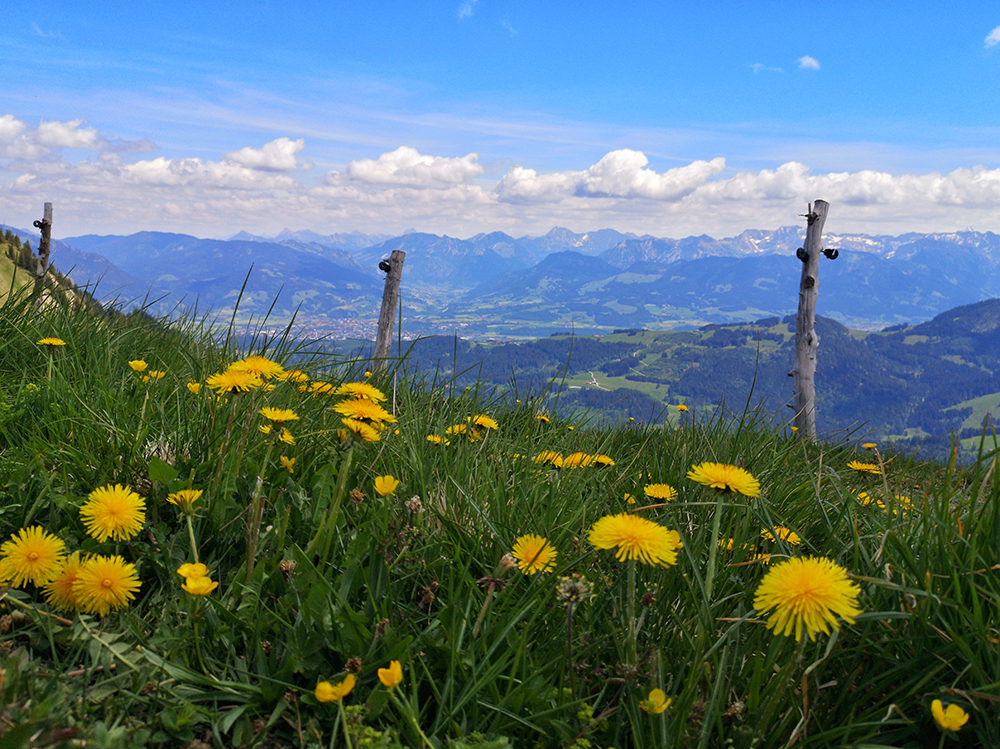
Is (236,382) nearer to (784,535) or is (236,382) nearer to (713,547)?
(713,547)

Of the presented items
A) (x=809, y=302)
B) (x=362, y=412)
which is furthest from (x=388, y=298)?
(x=809, y=302)

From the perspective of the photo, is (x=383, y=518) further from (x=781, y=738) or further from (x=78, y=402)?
(x=78, y=402)

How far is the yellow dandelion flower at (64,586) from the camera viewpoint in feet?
4.70

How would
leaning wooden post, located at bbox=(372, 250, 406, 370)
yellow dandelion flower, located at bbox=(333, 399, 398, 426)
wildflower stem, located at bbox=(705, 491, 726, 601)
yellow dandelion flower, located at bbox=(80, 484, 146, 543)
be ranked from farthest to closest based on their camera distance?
leaning wooden post, located at bbox=(372, 250, 406, 370) → yellow dandelion flower, located at bbox=(333, 399, 398, 426) → yellow dandelion flower, located at bbox=(80, 484, 146, 543) → wildflower stem, located at bbox=(705, 491, 726, 601)

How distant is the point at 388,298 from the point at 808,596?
293 inches

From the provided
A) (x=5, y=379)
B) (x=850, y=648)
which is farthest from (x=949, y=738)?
(x=5, y=379)

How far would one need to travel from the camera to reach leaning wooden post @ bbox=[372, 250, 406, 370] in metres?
7.65

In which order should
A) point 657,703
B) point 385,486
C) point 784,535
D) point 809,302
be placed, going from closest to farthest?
1. point 657,703
2. point 385,486
3. point 784,535
4. point 809,302

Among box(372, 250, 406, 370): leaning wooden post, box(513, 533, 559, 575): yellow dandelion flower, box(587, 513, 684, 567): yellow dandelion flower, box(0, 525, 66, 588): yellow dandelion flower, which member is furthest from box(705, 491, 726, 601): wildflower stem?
box(372, 250, 406, 370): leaning wooden post

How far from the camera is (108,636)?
146cm

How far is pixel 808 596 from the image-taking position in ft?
3.31

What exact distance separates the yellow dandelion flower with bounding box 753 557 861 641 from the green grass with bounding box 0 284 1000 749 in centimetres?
17

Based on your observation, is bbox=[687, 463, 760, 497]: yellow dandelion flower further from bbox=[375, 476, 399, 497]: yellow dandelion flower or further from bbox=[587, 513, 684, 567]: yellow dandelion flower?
bbox=[375, 476, 399, 497]: yellow dandelion flower

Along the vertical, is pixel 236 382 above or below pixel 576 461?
above
